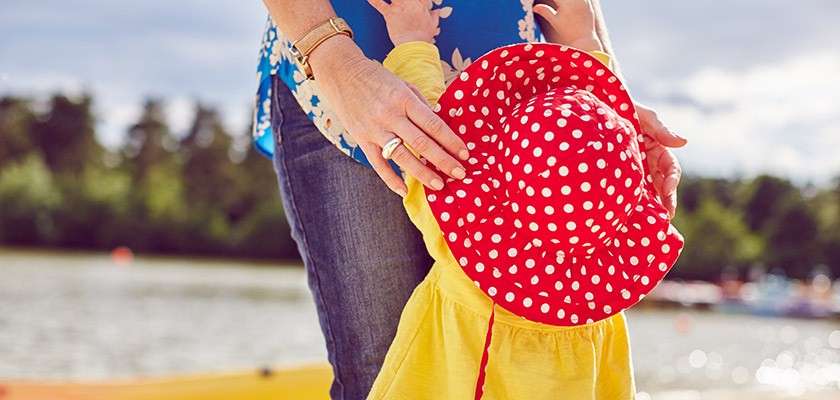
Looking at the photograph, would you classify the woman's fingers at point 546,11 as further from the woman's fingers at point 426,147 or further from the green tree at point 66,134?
the green tree at point 66,134

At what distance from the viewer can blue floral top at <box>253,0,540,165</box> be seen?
4.26 feet

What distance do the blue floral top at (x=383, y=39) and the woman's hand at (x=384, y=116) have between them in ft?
0.39

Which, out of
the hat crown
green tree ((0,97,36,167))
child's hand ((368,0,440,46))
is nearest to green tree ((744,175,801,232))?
green tree ((0,97,36,167))

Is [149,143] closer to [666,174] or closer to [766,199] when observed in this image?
[766,199]

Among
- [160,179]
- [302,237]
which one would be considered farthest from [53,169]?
[302,237]

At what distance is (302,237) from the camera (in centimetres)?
136

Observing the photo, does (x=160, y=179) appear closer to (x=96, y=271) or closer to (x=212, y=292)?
(x=96, y=271)

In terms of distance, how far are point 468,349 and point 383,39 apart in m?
0.48

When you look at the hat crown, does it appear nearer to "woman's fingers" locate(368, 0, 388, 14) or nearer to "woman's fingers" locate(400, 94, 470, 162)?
"woman's fingers" locate(400, 94, 470, 162)

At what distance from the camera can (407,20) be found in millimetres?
1281

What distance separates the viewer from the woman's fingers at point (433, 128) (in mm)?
1092

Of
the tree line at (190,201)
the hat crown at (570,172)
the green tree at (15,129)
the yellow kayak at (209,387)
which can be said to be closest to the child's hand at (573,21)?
the hat crown at (570,172)

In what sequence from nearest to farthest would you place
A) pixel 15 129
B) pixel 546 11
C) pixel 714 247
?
pixel 546 11, pixel 714 247, pixel 15 129

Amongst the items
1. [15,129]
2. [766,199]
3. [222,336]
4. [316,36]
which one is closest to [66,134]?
[15,129]
